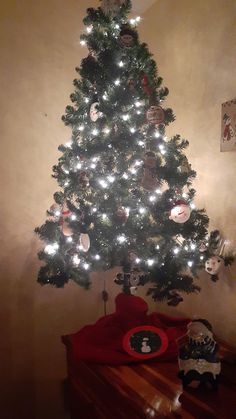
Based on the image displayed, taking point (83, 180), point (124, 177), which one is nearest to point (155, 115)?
point (124, 177)

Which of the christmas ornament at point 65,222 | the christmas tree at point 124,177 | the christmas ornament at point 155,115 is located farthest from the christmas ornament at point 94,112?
the christmas ornament at point 65,222

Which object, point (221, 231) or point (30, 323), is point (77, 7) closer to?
point (221, 231)

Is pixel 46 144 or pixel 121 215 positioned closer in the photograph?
pixel 121 215

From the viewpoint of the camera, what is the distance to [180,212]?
1.36 m

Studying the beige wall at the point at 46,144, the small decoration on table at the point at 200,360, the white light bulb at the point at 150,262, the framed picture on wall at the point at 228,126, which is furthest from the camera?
the beige wall at the point at 46,144

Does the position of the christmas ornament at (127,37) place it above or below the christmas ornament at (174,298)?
above

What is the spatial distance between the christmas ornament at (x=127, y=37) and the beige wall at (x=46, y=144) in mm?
482

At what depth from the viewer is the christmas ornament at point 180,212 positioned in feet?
4.46

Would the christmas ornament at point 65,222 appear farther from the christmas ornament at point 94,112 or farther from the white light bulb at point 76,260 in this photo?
the christmas ornament at point 94,112

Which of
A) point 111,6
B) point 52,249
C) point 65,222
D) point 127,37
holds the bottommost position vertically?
point 52,249

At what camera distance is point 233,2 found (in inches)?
61.8

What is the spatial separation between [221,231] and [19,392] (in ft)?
4.36

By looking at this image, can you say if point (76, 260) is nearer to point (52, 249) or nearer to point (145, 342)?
point (52, 249)

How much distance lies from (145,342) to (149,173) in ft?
2.20
